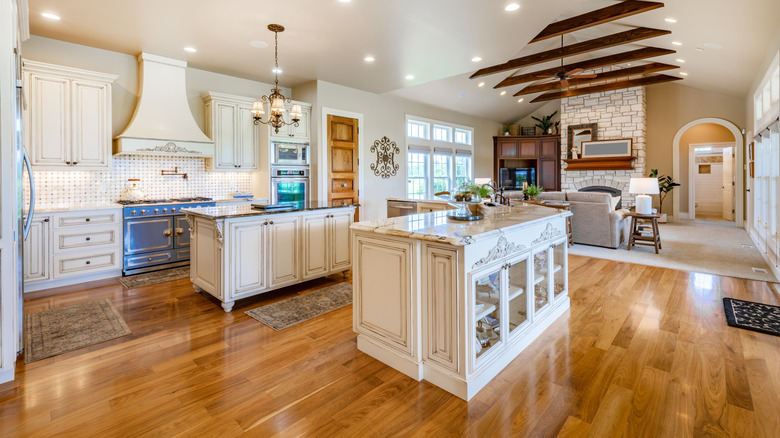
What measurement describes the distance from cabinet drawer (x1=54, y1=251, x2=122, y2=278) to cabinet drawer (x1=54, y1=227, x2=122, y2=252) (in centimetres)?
10

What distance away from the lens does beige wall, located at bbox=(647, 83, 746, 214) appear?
8.61 metres

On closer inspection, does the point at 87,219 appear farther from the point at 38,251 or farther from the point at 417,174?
the point at 417,174

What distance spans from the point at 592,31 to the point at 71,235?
861cm

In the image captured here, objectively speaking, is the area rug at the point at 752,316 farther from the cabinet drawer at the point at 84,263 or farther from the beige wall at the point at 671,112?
the beige wall at the point at 671,112

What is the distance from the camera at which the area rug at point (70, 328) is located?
2.55 m

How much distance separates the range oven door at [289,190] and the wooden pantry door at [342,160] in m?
0.44

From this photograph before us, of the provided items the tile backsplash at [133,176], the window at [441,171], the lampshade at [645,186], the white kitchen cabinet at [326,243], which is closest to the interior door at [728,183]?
the lampshade at [645,186]

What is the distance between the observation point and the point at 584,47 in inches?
255

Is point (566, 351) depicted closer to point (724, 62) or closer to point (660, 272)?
point (660, 272)

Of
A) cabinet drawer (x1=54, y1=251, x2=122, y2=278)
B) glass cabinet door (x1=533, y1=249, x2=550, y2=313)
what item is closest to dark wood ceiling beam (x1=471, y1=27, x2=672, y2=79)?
glass cabinet door (x1=533, y1=249, x2=550, y2=313)

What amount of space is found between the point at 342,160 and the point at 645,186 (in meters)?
4.95

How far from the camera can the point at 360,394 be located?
200 cm

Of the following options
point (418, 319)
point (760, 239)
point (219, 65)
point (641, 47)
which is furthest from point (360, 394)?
point (641, 47)

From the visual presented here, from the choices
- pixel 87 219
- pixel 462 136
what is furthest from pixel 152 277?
pixel 462 136
